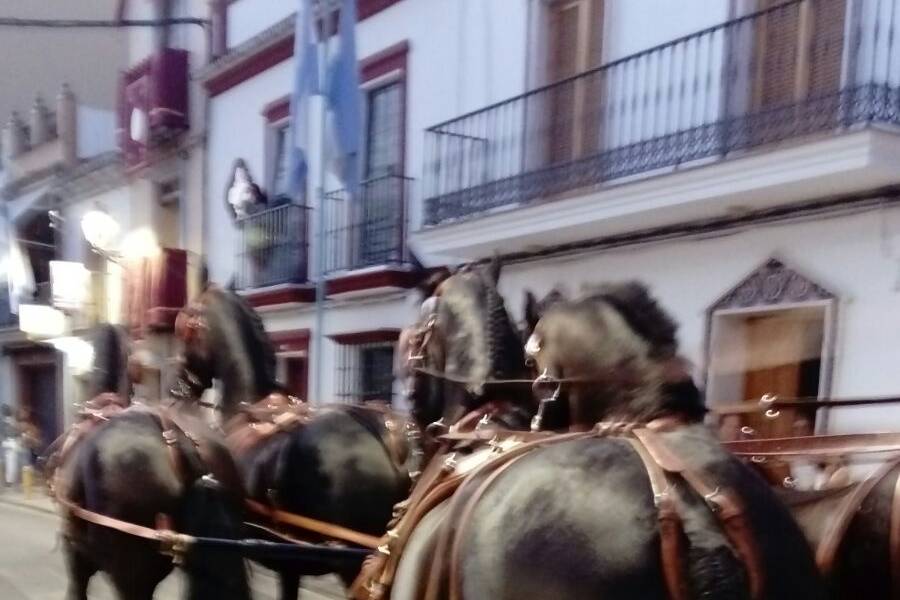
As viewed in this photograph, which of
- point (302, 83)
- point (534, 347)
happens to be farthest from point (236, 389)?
point (302, 83)

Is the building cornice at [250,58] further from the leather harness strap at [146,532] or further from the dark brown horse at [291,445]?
the leather harness strap at [146,532]

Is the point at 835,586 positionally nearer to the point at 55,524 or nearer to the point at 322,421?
the point at 322,421

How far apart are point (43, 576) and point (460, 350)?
547 centimetres

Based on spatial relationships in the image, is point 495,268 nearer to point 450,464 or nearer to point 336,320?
point 450,464

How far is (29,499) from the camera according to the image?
13.0 meters

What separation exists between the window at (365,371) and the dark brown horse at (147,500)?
5.19 meters

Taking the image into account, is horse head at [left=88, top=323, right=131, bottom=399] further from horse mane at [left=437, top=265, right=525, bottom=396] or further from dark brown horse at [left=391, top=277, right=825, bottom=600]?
dark brown horse at [left=391, top=277, right=825, bottom=600]

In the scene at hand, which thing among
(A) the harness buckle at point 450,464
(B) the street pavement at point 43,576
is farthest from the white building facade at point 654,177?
(B) the street pavement at point 43,576

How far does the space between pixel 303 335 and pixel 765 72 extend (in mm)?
5838

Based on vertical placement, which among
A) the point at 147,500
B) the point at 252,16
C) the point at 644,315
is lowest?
the point at 147,500

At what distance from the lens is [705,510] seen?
184cm

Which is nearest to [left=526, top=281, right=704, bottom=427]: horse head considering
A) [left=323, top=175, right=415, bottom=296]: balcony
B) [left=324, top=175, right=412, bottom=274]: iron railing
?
[left=323, top=175, right=415, bottom=296]: balcony

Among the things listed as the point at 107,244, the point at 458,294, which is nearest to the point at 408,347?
the point at 458,294

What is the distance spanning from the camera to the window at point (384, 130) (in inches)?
361
